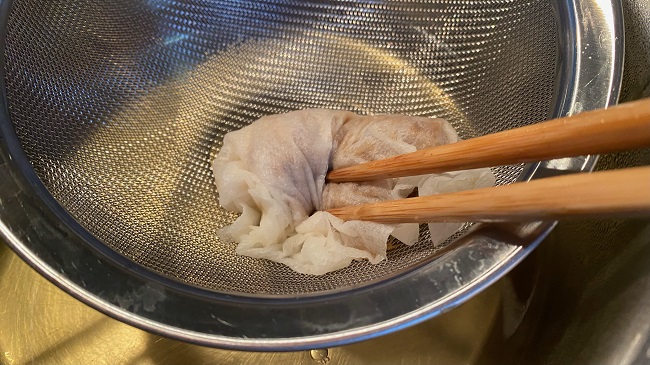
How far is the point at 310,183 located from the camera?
1215 millimetres

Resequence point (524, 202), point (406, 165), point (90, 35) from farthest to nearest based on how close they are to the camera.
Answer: point (90, 35) < point (406, 165) < point (524, 202)

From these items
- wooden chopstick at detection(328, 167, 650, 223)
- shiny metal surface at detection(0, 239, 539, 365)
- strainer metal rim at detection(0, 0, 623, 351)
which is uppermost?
wooden chopstick at detection(328, 167, 650, 223)

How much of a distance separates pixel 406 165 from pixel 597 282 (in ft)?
1.48

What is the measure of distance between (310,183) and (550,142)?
625 millimetres

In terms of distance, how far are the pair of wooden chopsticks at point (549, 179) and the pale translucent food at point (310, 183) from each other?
18cm

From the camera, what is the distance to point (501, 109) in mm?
1220

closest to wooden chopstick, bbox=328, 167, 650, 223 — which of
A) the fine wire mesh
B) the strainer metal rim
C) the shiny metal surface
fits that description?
the strainer metal rim

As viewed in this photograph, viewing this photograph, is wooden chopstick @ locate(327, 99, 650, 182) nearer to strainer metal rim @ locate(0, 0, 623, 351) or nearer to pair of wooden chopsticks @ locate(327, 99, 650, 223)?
pair of wooden chopsticks @ locate(327, 99, 650, 223)

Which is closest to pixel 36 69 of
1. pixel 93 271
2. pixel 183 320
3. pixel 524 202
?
pixel 93 271

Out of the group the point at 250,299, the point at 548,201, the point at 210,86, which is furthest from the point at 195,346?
the point at 548,201

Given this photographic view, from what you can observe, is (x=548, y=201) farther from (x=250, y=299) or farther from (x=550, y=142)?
(x=250, y=299)

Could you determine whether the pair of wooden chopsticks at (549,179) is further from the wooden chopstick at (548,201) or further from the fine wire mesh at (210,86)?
the fine wire mesh at (210,86)

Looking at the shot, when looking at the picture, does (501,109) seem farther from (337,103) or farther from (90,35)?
(90,35)

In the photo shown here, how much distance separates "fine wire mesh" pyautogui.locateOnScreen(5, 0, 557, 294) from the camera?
109 centimetres
